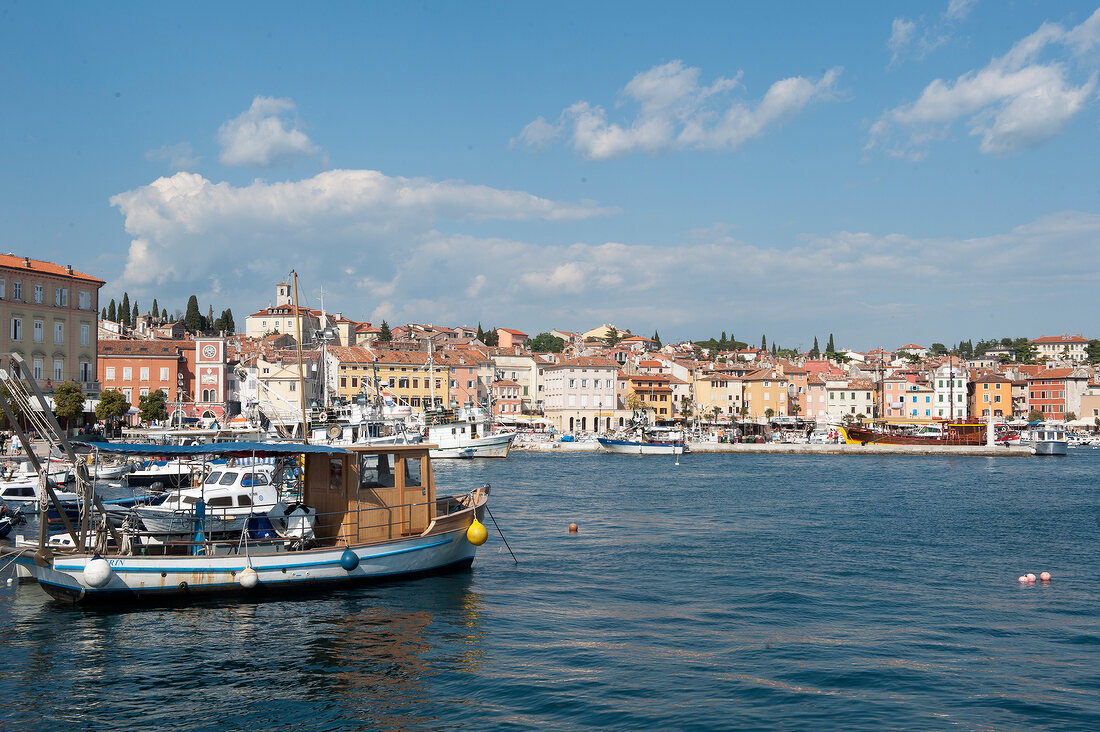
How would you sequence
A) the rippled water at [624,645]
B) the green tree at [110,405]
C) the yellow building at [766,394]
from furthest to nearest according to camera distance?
the yellow building at [766,394], the green tree at [110,405], the rippled water at [624,645]

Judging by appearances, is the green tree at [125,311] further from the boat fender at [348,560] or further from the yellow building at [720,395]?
the boat fender at [348,560]

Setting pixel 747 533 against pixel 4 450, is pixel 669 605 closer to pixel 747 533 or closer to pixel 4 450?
pixel 747 533

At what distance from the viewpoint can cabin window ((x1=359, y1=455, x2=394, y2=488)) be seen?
1892cm

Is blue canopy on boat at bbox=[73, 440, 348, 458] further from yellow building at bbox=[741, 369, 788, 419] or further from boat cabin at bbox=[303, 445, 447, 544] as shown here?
yellow building at bbox=[741, 369, 788, 419]

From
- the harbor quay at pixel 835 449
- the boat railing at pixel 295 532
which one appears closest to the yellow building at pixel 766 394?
the harbor quay at pixel 835 449

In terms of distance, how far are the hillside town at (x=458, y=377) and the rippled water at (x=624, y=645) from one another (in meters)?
39.0

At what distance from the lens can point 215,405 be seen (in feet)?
270

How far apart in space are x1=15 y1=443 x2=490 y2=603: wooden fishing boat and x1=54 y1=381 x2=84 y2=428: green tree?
3778 cm

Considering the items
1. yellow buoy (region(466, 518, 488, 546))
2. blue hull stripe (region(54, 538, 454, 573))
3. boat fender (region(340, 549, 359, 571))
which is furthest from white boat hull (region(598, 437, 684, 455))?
boat fender (region(340, 549, 359, 571))

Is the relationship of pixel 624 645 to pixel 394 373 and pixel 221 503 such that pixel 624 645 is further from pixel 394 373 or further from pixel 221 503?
pixel 394 373

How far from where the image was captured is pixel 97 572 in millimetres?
16156

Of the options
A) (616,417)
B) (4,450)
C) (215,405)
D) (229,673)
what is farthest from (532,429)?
(229,673)

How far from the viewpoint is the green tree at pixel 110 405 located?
57.4 metres

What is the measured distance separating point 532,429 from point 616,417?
10875 millimetres
